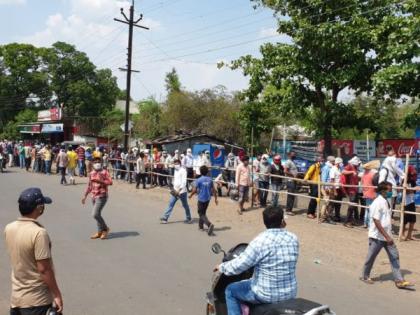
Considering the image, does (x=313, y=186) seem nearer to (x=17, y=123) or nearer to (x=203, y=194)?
(x=203, y=194)

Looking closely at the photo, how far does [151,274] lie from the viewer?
7.33 metres

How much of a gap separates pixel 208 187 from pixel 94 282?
462 centimetres

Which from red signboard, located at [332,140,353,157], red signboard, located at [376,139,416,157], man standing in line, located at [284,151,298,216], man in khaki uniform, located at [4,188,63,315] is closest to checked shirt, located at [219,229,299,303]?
man in khaki uniform, located at [4,188,63,315]

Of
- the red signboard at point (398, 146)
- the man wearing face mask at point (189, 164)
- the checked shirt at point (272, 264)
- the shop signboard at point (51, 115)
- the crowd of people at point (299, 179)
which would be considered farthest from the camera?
the shop signboard at point (51, 115)

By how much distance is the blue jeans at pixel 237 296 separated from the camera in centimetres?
414

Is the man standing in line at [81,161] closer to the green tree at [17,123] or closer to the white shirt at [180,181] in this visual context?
the white shirt at [180,181]

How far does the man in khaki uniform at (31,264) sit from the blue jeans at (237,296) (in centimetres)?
139

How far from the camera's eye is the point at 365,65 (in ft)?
48.5

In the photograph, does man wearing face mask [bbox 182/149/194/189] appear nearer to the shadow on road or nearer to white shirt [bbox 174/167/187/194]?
white shirt [bbox 174/167/187/194]

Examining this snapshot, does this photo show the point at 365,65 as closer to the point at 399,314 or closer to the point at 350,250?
the point at 350,250

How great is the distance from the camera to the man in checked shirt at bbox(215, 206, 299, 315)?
4020 mm

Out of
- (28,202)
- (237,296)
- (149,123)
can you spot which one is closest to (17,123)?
(149,123)

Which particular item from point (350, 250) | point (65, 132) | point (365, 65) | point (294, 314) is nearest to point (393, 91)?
point (365, 65)

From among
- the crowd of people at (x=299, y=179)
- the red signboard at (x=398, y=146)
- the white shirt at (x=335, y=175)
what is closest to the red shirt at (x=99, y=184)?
the crowd of people at (x=299, y=179)
